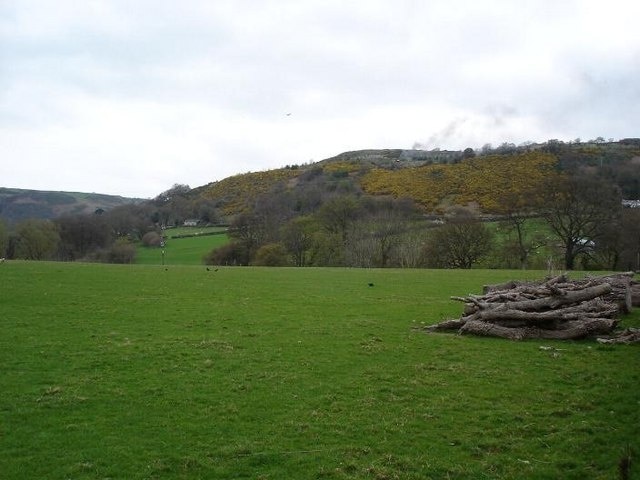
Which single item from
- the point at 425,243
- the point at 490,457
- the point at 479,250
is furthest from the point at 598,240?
the point at 490,457

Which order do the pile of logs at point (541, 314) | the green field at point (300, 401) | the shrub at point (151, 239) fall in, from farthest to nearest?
the shrub at point (151, 239), the pile of logs at point (541, 314), the green field at point (300, 401)

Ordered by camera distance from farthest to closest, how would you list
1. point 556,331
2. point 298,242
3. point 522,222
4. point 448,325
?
point 298,242
point 522,222
point 448,325
point 556,331

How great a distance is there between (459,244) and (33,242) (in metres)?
66.7

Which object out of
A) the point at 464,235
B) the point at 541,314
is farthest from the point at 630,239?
the point at 541,314

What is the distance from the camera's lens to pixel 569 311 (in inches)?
756

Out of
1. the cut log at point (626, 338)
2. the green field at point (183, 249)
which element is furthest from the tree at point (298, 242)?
the cut log at point (626, 338)

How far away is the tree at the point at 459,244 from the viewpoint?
71938mm

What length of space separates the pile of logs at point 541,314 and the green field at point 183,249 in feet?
226

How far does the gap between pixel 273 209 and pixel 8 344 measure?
87733mm

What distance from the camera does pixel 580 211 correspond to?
2625 inches

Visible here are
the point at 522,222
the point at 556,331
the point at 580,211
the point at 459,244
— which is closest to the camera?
the point at 556,331

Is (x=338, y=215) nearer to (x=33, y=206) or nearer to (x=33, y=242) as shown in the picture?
(x=33, y=242)

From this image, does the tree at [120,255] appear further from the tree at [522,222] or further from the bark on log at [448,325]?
the bark on log at [448,325]

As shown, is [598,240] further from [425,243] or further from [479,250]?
[425,243]
